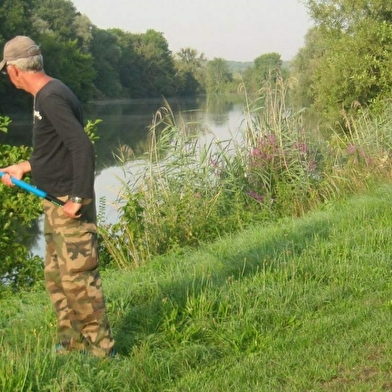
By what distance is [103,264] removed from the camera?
9.05 metres

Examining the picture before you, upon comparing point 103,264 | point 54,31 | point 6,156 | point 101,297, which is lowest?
point 103,264

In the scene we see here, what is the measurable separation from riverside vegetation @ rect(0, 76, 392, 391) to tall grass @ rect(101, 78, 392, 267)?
0.03 metres

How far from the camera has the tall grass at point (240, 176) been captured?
30.4 feet

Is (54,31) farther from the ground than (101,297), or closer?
farther from the ground

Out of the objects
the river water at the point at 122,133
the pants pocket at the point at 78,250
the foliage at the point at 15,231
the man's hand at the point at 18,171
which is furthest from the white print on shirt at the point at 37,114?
the river water at the point at 122,133

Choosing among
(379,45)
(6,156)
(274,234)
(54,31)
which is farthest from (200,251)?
(54,31)

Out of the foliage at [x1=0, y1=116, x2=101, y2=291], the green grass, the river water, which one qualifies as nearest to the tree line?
the river water

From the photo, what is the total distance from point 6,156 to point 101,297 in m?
4.26

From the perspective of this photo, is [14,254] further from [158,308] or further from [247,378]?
[247,378]

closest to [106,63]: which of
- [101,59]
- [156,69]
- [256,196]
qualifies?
[101,59]

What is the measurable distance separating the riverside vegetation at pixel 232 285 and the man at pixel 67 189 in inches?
10.6

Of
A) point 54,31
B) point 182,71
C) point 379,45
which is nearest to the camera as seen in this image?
point 379,45

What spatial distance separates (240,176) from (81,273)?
24.5ft

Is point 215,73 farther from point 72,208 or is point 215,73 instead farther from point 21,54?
point 72,208
